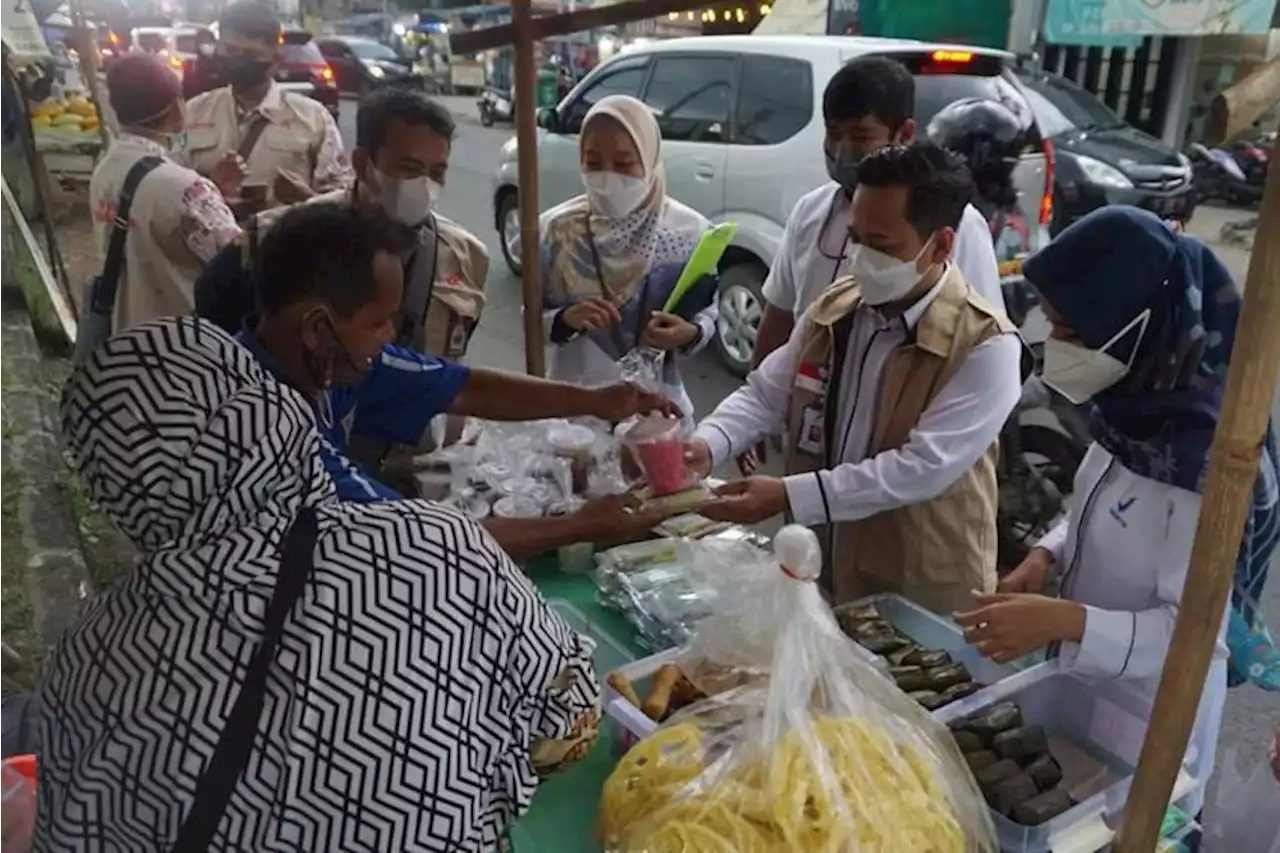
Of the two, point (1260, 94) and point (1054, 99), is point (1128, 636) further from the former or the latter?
point (1054, 99)

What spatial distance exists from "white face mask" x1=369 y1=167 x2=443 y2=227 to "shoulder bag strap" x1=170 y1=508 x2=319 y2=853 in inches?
72.3

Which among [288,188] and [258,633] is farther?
[288,188]

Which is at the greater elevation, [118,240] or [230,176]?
[230,176]

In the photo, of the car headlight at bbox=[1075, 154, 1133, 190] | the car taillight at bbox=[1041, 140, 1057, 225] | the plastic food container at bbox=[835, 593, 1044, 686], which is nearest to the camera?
the plastic food container at bbox=[835, 593, 1044, 686]

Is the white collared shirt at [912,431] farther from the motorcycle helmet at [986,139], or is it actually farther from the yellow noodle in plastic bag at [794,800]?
the motorcycle helmet at [986,139]

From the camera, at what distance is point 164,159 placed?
11.4 ft

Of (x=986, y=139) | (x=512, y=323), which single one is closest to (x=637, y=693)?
(x=986, y=139)

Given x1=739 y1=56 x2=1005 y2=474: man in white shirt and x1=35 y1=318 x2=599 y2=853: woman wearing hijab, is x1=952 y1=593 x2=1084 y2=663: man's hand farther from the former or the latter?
x1=739 y1=56 x2=1005 y2=474: man in white shirt

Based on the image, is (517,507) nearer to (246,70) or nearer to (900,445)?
(900,445)

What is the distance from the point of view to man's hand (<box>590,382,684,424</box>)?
2.62 m

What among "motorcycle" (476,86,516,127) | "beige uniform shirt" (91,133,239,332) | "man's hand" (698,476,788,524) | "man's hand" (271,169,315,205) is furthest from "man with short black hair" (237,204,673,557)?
"motorcycle" (476,86,516,127)

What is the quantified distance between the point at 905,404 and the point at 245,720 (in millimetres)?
1511

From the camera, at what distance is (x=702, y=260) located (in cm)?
310

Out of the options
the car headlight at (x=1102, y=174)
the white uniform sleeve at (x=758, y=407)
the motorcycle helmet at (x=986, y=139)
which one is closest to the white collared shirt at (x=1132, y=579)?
the white uniform sleeve at (x=758, y=407)
